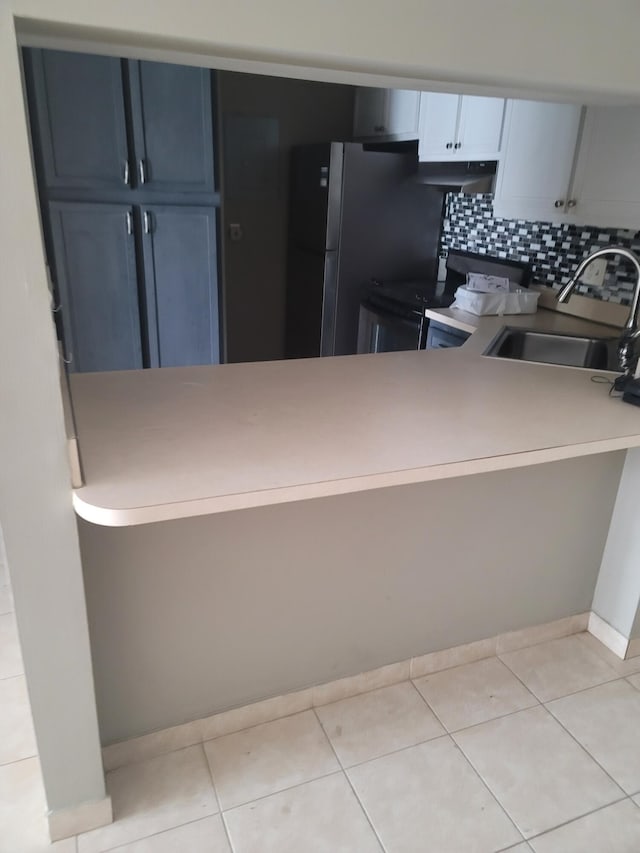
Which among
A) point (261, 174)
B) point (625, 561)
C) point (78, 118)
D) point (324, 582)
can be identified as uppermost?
point (78, 118)

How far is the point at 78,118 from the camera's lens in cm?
276

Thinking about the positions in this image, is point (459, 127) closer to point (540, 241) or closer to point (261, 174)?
point (540, 241)

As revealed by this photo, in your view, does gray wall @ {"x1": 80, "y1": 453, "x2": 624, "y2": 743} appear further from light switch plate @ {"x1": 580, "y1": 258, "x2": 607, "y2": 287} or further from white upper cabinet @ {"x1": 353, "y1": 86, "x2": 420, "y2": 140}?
white upper cabinet @ {"x1": 353, "y1": 86, "x2": 420, "y2": 140}

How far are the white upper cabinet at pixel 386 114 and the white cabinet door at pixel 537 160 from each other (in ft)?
2.46

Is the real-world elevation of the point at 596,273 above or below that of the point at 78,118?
below

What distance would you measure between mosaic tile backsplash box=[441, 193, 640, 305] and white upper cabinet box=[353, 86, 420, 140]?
447 millimetres

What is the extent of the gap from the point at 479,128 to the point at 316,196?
1007 millimetres

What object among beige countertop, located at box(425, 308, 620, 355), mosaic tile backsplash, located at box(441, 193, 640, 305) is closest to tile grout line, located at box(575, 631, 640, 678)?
beige countertop, located at box(425, 308, 620, 355)

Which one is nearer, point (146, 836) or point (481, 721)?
point (146, 836)

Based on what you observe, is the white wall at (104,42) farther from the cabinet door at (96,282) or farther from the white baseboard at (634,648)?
the cabinet door at (96,282)

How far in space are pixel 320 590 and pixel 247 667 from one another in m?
0.29

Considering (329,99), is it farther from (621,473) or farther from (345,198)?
(621,473)

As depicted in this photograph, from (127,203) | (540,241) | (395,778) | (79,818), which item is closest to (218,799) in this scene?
(79,818)

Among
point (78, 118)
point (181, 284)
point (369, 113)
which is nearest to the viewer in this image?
point (78, 118)
